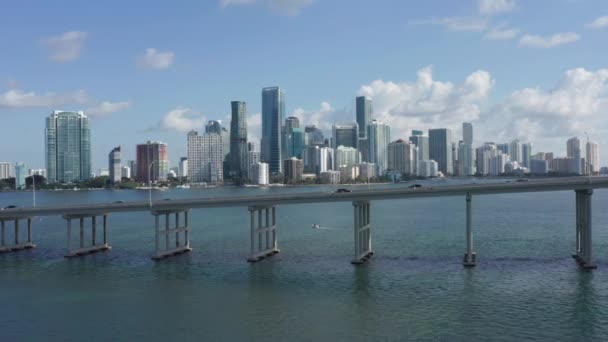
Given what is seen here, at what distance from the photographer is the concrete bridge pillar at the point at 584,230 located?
52.8 m

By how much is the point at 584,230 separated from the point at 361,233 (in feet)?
70.5

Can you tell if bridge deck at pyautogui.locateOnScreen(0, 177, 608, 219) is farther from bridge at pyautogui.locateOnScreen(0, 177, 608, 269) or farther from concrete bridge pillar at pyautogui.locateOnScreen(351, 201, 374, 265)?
concrete bridge pillar at pyautogui.locateOnScreen(351, 201, 374, 265)

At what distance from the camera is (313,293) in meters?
45.3

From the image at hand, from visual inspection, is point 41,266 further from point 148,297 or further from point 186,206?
point 148,297

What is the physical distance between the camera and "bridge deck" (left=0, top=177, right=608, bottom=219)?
2254 inches

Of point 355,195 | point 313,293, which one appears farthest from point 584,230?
point 313,293

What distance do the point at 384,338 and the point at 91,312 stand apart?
70.1ft

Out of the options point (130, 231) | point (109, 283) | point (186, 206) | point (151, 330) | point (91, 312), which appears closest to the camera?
point (151, 330)

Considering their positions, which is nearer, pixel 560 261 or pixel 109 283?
pixel 109 283

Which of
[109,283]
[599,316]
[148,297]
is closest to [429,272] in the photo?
[599,316]

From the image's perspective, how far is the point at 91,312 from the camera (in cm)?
4131

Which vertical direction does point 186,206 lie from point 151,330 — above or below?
above

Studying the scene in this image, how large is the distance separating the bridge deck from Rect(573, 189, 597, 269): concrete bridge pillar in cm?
119

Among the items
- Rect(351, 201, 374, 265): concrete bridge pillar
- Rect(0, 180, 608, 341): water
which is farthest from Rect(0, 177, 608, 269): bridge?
Rect(0, 180, 608, 341): water
